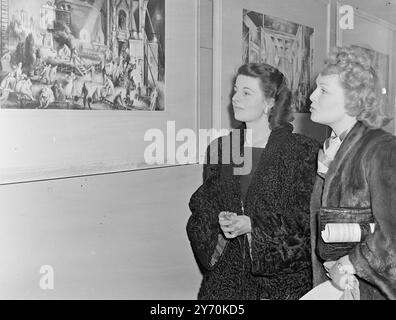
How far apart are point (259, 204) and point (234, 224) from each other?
0.26 feet

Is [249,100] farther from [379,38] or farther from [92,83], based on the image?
[379,38]

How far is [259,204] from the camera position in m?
1.43

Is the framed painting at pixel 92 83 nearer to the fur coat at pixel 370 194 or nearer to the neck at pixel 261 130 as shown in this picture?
the neck at pixel 261 130

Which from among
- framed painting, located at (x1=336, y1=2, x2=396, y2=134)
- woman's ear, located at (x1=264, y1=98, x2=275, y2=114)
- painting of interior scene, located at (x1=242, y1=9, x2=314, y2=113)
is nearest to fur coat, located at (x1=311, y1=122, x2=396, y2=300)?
woman's ear, located at (x1=264, y1=98, x2=275, y2=114)

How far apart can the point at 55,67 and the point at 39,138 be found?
14 centimetres

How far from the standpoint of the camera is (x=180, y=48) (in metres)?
1.58

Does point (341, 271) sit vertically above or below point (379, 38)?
below

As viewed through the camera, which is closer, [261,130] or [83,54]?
[83,54]

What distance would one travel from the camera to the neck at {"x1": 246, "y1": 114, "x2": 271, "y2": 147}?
1.49 meters

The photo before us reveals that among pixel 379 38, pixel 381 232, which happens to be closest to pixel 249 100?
pixel 381 232

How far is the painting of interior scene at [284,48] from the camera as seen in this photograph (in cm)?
184

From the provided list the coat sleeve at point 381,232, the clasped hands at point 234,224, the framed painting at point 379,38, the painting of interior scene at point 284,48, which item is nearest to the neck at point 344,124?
the coat sleeve at point 381,232

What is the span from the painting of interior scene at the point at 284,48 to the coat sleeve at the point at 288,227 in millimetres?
504

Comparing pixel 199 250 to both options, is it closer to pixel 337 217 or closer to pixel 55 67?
pixel 337 217
